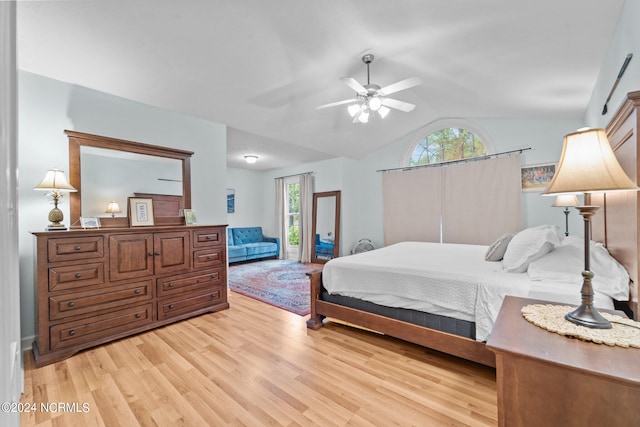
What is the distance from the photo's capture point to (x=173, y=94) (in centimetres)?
297

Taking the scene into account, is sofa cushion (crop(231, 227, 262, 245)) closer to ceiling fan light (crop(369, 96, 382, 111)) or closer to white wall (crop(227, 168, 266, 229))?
white wall (crop(227, 168, 266, 229))

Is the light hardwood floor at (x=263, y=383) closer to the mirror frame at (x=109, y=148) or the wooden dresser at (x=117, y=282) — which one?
the wooden dresser at (x=117, y=282)

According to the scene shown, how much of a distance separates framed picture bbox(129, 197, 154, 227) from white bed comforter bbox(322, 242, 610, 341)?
205 cm

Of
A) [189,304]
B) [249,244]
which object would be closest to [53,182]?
[189,304]

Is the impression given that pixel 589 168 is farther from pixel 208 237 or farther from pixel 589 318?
pixel 208 237

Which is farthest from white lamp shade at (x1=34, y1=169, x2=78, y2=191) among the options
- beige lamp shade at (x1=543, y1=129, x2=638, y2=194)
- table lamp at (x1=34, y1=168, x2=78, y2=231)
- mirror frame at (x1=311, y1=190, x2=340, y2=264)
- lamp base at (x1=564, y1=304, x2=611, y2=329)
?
mirror frame at (x1=311, y1=190, x2=340, y2=264)

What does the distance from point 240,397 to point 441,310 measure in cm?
154

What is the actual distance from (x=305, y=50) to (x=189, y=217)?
228 cm

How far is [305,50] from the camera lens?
102 inches

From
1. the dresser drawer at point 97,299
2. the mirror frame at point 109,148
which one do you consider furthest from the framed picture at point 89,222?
the dresser drawer at point 97,299

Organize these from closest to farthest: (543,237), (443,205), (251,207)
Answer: (543,237) → (443,205) → (251,207)

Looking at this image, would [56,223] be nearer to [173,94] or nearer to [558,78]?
[173,94]

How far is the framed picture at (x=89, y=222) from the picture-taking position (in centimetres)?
258

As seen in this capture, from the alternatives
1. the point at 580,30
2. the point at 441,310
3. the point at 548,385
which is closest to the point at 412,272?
the point at 441,310
